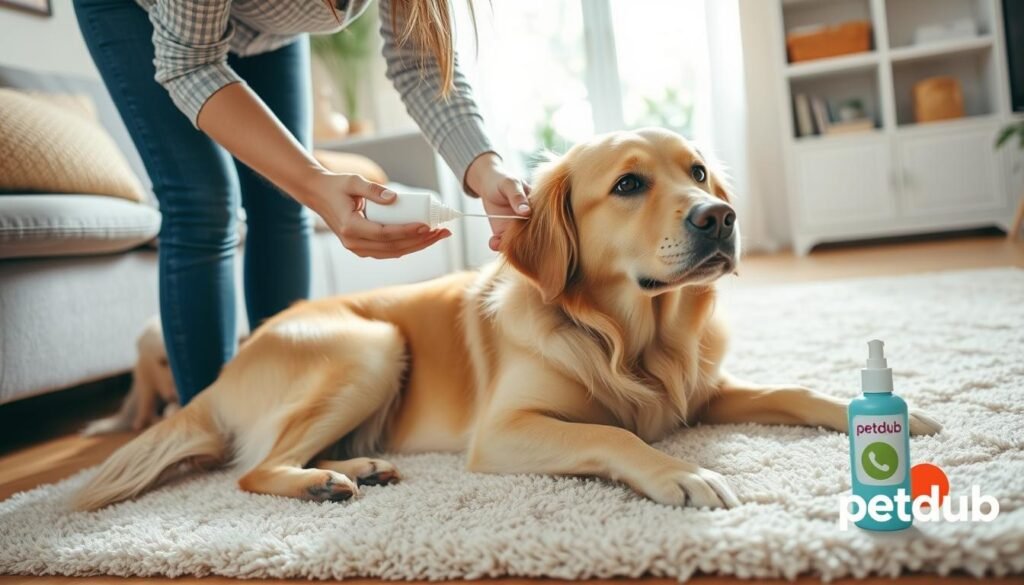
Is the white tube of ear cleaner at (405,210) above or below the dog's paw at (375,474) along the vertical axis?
above

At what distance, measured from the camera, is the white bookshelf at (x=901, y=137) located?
4.83 meters

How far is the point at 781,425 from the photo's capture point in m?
1.49

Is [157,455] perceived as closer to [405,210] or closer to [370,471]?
[370,471]

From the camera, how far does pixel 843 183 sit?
5.11m

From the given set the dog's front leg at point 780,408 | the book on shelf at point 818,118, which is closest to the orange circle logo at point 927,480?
the dog's front leg at point 780,408

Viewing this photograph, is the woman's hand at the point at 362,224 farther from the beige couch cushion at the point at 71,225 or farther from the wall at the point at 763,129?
the wall at the point at 763,129

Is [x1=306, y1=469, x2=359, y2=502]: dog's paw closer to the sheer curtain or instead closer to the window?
the sheer curtain

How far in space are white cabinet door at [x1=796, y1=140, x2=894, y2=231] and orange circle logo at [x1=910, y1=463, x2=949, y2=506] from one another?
171 inches

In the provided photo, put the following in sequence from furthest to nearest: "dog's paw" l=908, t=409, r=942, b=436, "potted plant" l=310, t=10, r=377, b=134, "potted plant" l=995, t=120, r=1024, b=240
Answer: "potted plant" l=310, t=10, r=377, b=134, "potted plant" l=995, t=120, r=1024, b=240, "dog's paw" l=908, t=409, r=942, b=436

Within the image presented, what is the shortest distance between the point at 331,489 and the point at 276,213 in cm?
85

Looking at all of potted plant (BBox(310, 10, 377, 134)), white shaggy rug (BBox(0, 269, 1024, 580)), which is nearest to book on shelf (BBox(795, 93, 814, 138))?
potted plant (BBox(310, 10, 377, 134))

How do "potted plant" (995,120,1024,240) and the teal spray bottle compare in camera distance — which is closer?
the teal spray bottle

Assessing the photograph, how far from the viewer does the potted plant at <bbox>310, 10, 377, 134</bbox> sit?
595 cm

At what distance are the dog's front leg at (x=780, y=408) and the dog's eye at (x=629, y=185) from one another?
0.44m
